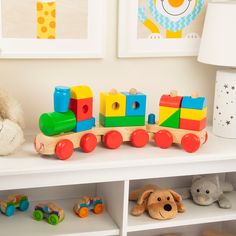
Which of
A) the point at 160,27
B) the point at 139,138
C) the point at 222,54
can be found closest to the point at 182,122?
the point at 139,138

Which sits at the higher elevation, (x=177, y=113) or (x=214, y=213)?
(x=177, y=113)

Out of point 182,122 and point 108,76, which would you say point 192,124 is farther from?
point 108,76

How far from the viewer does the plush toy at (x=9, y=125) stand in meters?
1.46

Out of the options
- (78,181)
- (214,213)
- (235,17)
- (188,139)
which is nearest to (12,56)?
(78,181)

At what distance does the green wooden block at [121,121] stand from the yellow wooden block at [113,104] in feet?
0.05

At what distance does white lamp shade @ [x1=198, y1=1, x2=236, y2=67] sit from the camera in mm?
1686

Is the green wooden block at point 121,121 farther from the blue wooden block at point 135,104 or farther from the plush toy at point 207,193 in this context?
the plush toy at point 207,193

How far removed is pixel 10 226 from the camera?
1621 millimetres

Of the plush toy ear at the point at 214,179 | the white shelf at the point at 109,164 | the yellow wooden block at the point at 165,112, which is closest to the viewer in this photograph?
the white shelf at the point at 109,164

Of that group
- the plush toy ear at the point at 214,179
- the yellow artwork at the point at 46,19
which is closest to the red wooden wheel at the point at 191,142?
the plush toy ear at the point at 214,179

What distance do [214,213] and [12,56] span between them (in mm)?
889

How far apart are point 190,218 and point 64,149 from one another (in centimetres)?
54

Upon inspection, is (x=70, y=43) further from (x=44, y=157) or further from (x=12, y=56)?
(x=44, y=157)

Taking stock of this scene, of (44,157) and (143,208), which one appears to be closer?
(44,157)
